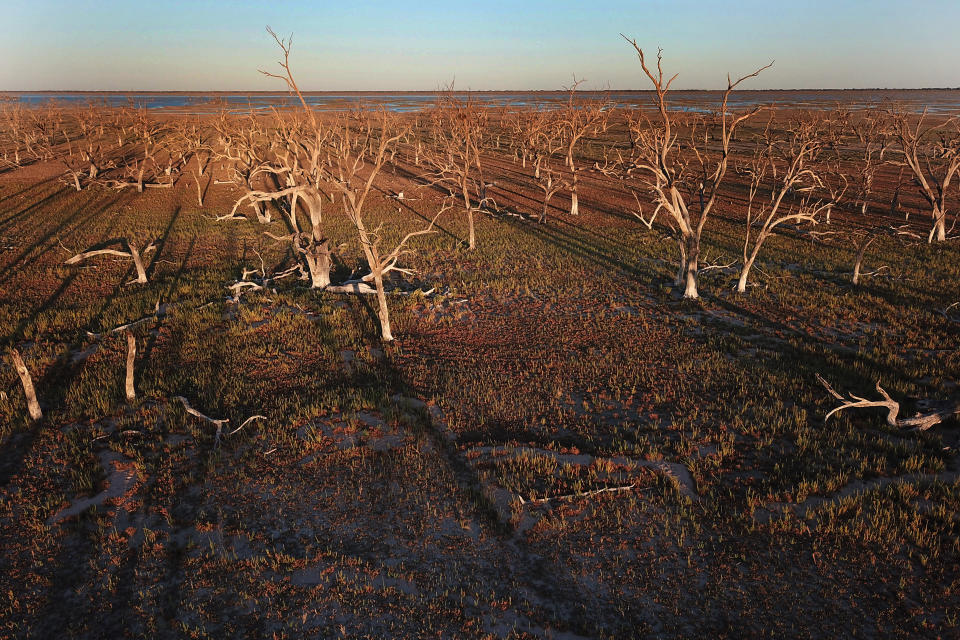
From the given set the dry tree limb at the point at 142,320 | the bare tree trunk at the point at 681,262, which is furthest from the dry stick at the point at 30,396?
the bare tree trunk at the point at 681,262

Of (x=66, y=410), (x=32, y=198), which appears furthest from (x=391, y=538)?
(x=32, y=198)

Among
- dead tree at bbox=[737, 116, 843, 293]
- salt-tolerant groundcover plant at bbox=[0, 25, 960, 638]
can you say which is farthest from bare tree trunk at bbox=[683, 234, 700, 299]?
dead tree at bbox=[737, 116, 843, 293]

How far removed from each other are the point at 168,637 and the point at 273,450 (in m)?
3.64

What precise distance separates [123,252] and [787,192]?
3748cm

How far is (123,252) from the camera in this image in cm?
1869

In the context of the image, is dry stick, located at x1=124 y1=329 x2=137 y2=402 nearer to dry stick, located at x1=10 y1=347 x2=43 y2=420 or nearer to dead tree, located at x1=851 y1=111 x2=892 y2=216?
dry stick, located at x1=10 y1=347 x2=43 y2=420

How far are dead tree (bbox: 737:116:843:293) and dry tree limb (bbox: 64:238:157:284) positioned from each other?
2055 centimetres

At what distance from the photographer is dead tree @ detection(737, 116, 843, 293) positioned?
16.3 m

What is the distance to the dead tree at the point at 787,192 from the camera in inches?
641

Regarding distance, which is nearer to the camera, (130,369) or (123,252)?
(130,369)

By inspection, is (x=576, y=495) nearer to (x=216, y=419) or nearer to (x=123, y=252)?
(x=216, y=419)

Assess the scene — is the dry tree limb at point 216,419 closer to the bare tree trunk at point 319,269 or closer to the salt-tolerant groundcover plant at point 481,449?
the salt-tolerant groundcover plant at point 481,449

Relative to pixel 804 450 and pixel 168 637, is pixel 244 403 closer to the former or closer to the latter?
pixel 168 637

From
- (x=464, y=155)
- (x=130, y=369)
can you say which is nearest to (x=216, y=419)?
Result: (x=130, y=369)
